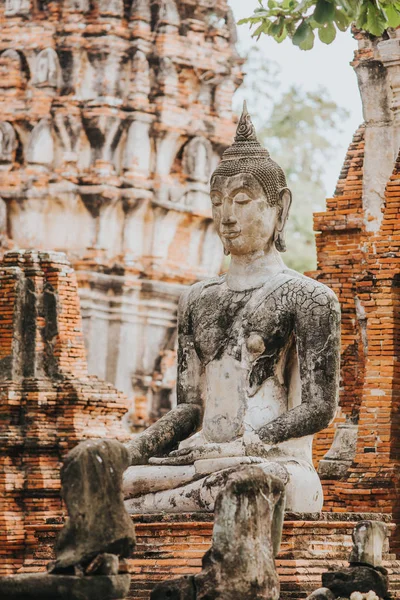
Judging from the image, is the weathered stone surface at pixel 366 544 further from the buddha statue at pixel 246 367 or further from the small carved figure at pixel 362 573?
the buddha statue at pixel 246 367

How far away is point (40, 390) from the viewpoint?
23031mm

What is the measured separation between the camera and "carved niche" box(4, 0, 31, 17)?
36.0m

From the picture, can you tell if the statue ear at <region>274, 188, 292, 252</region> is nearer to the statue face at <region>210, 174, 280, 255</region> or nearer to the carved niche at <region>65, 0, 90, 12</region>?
the statue face at <region>210, 174, 280, 255</region>

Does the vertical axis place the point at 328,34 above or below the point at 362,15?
below

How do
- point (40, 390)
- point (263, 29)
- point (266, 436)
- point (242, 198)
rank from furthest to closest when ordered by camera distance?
point (40, 390) → point (263, 29) → point (242, 198) → point (266, 436)

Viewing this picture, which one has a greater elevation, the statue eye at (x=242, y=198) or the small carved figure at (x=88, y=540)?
the statue eye at (x=242, y=198)

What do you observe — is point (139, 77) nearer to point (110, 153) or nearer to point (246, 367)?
point (110, 153)

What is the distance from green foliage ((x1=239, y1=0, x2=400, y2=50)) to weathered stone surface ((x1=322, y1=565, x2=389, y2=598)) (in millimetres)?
3639

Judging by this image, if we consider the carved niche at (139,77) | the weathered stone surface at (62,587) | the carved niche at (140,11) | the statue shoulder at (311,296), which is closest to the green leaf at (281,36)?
the statue shoulder at (311,296)

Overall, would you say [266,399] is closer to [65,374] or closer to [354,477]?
[354,477]

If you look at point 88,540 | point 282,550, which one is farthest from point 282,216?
point 88,540

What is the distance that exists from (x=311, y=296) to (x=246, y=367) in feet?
2.03

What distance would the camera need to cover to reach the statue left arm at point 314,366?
12.9 meters

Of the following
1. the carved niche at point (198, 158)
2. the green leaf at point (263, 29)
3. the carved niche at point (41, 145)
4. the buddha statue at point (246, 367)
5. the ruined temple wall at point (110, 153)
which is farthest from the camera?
the carved niche at point (198, 158)
